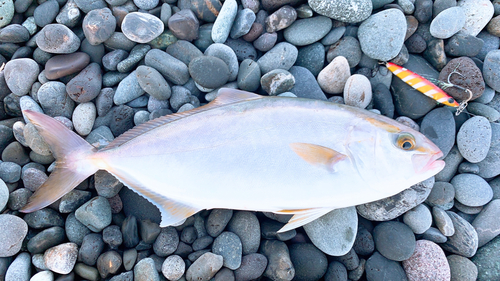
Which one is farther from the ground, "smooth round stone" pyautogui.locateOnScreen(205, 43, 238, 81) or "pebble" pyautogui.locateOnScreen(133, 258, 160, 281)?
"smooth round stone" pyautogui.locateOnScreen(205, 43, 238, 81)

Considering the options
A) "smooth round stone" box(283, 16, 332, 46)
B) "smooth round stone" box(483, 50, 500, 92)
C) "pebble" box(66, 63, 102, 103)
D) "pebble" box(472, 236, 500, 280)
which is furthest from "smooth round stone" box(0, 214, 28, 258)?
"smooth round stone" box(483, 50, 500, 92)

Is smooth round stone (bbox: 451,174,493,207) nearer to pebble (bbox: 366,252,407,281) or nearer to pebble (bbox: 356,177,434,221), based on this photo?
pebble (bbox: 356,177,434,221)

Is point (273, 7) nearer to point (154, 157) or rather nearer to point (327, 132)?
point (327, 132)

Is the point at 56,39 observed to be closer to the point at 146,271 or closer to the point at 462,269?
the point at 146,271

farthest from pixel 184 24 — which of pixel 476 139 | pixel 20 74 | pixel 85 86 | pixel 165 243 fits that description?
pixel 476 139

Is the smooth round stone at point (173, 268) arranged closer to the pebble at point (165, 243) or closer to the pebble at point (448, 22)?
the pebble at point (165, 243)

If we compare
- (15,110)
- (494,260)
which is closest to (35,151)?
(15,110)
